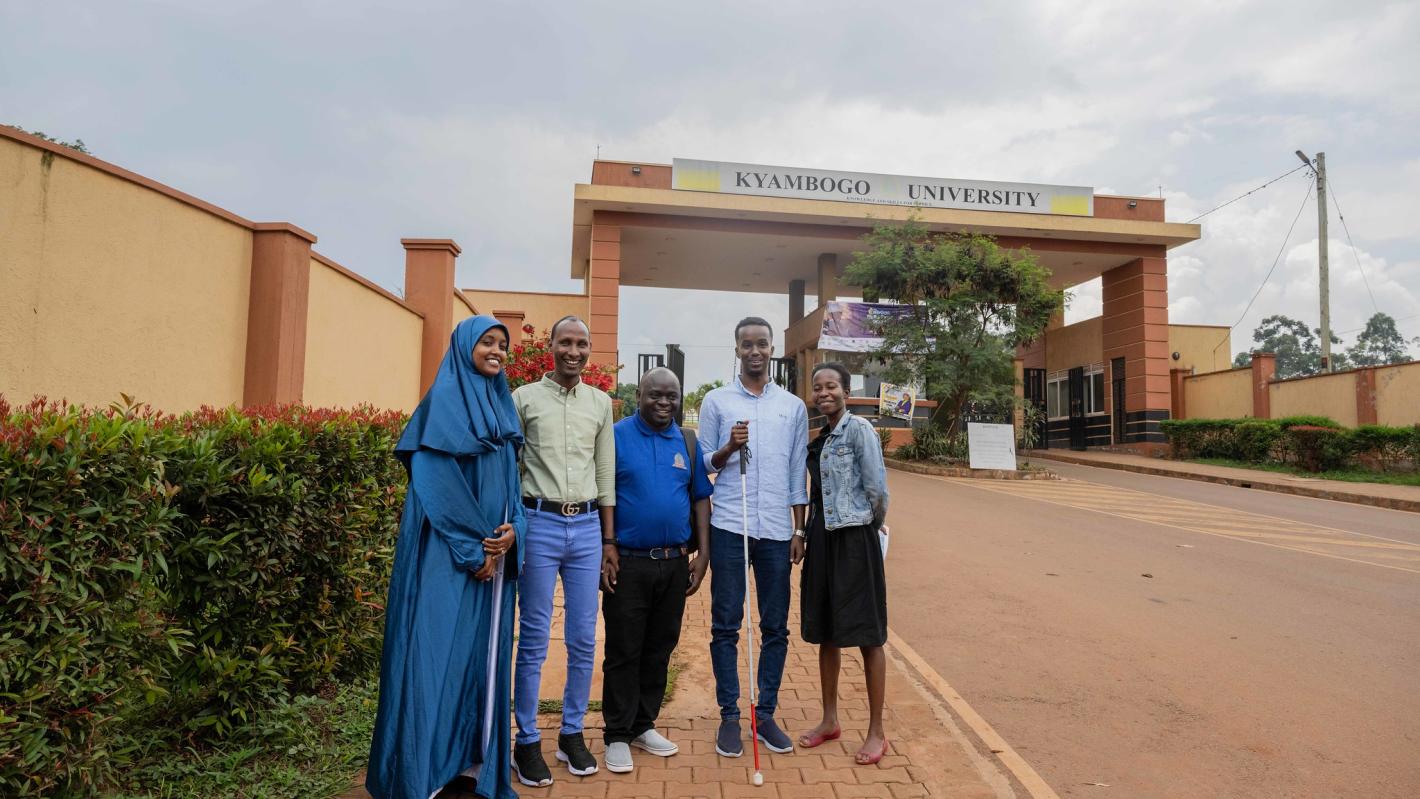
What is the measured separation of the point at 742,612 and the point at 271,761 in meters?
1.99

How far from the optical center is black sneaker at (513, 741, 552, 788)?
3.32 metres

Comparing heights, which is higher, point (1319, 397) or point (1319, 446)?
point (1319, 397)

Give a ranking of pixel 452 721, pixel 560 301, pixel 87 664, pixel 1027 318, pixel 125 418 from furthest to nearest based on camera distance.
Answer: pixel 560 301 → pixel 1027 318 → pixel 452 721 → pixel 125 418 → pixel 87 664

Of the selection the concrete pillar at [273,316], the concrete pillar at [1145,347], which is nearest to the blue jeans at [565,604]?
the concrete pillar at [273,316]

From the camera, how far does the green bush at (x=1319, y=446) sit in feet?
58.5

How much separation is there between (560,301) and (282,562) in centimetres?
2170

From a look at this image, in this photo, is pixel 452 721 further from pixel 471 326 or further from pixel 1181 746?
pixel 1181 746

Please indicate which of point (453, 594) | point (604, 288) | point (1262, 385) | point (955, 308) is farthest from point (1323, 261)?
point (453, 594)

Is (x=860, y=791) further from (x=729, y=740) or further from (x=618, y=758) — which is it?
(x=618, y=758)

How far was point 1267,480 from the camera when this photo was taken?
1677 cm

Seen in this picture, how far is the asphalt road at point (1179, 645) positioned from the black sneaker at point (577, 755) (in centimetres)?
193

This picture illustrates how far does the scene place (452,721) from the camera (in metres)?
3.09

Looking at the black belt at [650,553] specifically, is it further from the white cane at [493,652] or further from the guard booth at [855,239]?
the guard booth at [855,239]

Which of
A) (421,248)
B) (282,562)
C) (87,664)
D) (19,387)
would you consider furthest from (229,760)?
(421,248)
